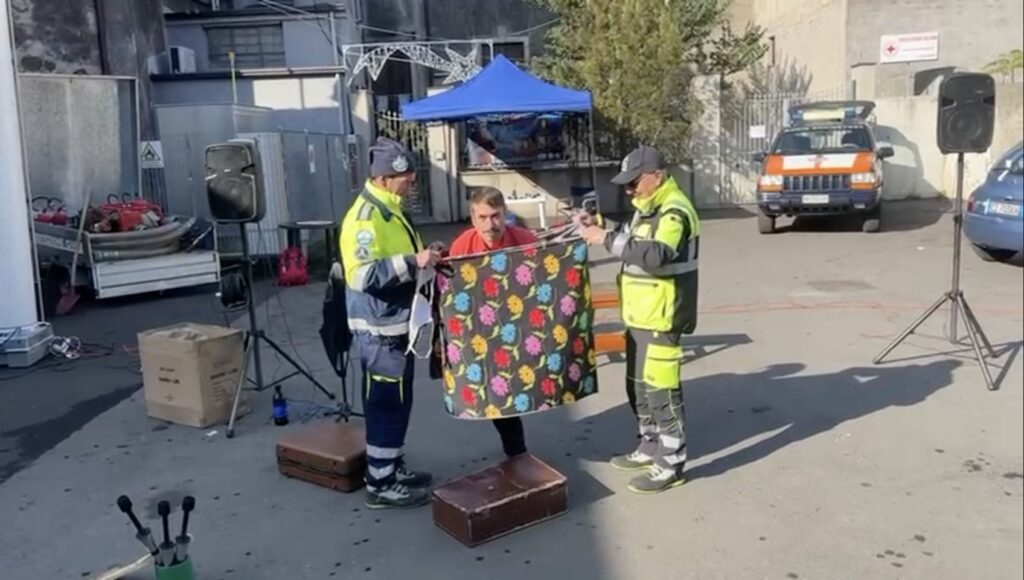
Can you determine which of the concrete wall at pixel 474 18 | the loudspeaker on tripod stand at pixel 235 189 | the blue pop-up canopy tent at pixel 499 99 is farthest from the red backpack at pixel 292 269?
the loudspeaker on tripod stand at pixel 235 189

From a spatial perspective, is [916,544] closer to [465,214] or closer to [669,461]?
[669,461]

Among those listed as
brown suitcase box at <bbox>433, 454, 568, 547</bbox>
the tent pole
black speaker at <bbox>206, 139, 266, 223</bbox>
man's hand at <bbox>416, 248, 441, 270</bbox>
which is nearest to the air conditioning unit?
the tent pole

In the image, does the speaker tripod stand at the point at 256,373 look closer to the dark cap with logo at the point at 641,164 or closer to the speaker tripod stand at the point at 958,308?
the dark cap with logo at the point at 641,164

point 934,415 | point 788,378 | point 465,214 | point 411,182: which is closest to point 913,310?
point 788,378

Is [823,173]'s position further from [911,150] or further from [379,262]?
[379,262]

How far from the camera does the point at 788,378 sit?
6.68 metres

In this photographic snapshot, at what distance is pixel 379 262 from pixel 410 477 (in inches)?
52.9

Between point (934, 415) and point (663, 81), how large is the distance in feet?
38.5

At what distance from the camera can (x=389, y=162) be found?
433 centimetres

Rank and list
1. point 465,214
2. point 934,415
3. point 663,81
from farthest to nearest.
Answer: point 465,214 < point 663,81 < point 934,415

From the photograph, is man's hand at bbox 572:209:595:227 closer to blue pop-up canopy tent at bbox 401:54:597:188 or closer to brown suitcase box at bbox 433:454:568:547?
brown suitcase box at bbox 433:454:568:547

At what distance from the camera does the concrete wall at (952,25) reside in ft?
5.39

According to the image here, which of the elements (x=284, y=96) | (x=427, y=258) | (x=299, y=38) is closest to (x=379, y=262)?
(x=427, y=258)

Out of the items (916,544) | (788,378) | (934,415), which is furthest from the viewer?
(788,378)
